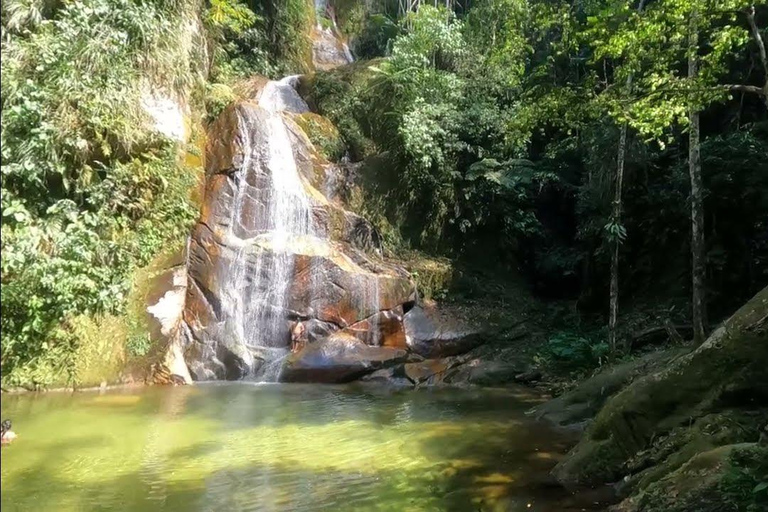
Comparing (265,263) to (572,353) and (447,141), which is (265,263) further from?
(572,353)

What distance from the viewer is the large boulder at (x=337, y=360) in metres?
12.7

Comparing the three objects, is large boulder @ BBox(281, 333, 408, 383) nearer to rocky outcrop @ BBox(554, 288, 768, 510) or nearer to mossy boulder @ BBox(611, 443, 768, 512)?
rocky outcrop @ BBox(554, 288, 768, 510)

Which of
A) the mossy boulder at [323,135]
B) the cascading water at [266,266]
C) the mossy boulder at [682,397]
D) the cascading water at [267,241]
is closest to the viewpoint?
the mossy boulder at [682,397]

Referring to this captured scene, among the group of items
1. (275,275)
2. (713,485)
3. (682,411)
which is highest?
(275,275)

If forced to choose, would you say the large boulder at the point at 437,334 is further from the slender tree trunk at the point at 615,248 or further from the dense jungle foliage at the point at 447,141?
the slender tree trunk at the point at 615,248

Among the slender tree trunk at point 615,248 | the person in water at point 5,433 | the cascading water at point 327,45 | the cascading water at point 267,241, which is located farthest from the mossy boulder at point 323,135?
the person in water at point 5,433

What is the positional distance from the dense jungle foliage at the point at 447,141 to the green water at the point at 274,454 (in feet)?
4.11

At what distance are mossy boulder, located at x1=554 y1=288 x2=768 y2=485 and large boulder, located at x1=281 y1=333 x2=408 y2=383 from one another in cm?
708

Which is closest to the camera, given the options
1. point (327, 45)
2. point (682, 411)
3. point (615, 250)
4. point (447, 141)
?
point (682, 411)

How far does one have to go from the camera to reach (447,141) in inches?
674

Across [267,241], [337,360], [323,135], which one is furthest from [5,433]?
[323,135]

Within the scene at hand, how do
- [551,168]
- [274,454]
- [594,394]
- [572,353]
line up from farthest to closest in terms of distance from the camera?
1. [551,168]
2. [572,353]
3. [594,394]
4. [274,454]

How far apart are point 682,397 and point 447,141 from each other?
40.0ft

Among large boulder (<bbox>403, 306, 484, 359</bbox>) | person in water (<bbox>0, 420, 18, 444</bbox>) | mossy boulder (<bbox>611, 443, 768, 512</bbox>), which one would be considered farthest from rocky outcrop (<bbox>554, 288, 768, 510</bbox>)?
large boulder (<bbox>403, 306, 484, 359</bbox>)
